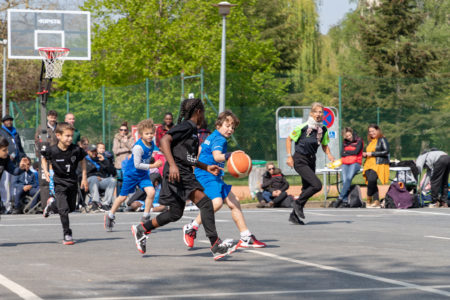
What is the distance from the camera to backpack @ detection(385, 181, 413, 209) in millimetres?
19672

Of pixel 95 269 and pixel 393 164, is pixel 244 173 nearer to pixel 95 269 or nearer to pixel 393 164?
pixel 95 269

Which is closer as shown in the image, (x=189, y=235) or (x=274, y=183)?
(x=189, y=235)

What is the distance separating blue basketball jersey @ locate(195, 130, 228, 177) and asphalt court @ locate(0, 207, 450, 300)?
97 centimetres

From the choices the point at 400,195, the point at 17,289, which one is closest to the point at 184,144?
the point at 17,289

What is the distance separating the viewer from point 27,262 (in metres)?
9.58

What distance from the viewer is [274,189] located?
803 inches

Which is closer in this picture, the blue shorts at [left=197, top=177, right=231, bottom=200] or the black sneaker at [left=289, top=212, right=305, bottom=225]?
the blue shorts at [left=197, top=177, right=231, bottom=200]

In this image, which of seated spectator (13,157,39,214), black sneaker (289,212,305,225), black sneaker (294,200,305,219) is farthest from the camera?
seated spectator (13,157,39,214)

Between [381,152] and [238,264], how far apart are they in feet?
A: 39.9

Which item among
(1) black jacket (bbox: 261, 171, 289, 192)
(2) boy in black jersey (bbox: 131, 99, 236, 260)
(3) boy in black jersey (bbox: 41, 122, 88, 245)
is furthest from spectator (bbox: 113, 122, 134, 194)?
(2) boy in black jersey (bbox: 131, 99, 236, 260)

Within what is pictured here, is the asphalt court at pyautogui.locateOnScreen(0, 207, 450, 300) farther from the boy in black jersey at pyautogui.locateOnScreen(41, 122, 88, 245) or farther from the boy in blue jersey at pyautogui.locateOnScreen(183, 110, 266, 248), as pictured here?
the boy in black jersey at pyautogui.locateOnScreen(41, 122, 88, 245)

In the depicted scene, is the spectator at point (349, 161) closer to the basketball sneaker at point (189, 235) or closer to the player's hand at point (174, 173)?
the basketball sneaker at point (189, 235)

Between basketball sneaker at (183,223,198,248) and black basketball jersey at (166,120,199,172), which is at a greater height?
black basketball jersey at (166,120,199,172)

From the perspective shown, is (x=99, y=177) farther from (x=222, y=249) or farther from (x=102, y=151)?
(x=222, y=249)
